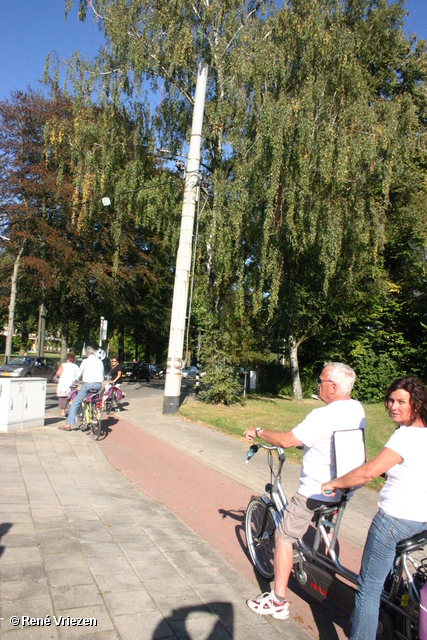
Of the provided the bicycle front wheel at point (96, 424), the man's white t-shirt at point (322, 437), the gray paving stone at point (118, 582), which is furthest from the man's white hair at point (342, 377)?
the bicycle front wheel at point (96, 424)

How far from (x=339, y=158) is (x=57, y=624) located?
1467cm

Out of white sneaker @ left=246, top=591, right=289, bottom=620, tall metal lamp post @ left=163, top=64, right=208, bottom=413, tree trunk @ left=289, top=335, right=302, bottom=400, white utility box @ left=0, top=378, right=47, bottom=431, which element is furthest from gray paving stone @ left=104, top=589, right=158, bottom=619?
tree trunk @ left=289, top=335, right=302, bottom=400

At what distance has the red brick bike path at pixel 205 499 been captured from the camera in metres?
3.99

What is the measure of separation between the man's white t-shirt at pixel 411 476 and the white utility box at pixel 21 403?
871cm

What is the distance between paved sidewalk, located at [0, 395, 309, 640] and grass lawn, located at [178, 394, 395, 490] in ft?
16.8

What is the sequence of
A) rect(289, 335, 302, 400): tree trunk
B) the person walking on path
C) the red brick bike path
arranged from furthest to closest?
rect(289, 335, 302, 400): tree trunk
the person walking on path
the red brick bike path

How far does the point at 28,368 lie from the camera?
90.4 feet

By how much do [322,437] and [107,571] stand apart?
1988 mm

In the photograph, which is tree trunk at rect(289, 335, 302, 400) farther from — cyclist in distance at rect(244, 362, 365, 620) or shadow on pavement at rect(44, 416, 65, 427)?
cyclist in distance at rect(244, 362, 365, 620)

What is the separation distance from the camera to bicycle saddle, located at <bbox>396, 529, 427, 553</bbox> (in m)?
3.00

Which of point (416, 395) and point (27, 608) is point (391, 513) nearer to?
point (416, 395)

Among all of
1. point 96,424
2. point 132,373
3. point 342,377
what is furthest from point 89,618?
point 132,373

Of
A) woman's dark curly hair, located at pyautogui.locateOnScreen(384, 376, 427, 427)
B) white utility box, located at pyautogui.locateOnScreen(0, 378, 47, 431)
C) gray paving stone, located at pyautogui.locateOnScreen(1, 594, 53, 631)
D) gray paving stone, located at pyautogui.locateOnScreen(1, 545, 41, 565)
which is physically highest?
woman's dark curly hair, located at pyautogui.locateOnScreen(384, 376, 427, 427)

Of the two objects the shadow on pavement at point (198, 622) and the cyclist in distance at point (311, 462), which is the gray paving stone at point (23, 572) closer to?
the shadow on pavement at point (198, 622)
